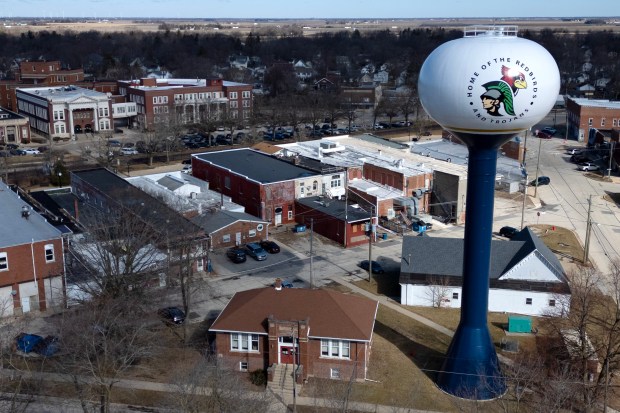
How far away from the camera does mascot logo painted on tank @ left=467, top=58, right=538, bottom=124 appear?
79.8 ft

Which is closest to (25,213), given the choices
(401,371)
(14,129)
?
(401,371)

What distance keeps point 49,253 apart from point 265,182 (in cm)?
1760

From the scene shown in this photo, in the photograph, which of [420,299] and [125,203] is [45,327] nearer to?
[125,203]

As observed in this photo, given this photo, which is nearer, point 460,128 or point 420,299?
point 460,128

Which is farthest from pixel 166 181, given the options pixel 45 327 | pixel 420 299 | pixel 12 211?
pixel 420 299

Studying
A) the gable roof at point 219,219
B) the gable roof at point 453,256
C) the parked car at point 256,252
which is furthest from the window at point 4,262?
the gable roof at point 453,256

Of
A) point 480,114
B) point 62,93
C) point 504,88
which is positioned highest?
point 504,88

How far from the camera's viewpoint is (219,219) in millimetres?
45281

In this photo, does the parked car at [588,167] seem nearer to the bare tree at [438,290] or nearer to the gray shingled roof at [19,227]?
the bare tree at [438,290]

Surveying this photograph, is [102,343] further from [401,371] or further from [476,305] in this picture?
[476,305]

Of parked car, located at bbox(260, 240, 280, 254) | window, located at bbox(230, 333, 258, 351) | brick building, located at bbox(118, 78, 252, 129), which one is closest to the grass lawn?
window, located at bbox(230, 333, 258, 351)

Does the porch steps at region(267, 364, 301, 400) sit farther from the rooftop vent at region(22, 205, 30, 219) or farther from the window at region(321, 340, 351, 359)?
the rooftop vent at region(22, 205, 30, 219)

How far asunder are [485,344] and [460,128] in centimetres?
872

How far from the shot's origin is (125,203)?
43125 mm
